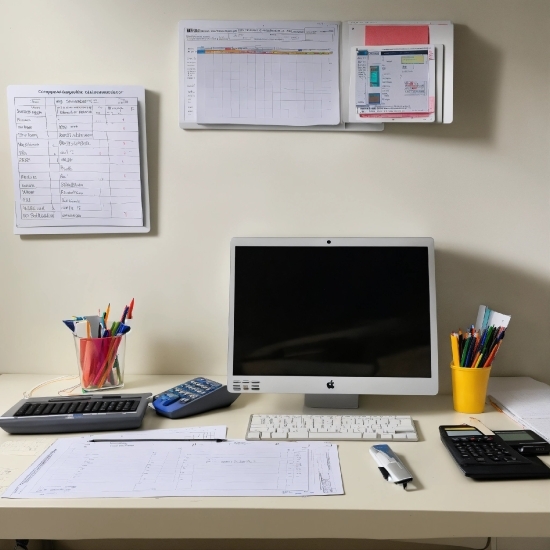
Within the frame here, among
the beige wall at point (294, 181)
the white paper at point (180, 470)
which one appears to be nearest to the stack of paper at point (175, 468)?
the white paper at point (180, 470)

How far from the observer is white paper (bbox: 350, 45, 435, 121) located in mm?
1570

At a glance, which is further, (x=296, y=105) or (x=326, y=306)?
(x=296, y=105)

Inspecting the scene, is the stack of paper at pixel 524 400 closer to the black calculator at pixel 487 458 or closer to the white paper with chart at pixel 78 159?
the black calculator at pixel 487 458

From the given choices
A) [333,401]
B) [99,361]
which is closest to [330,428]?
[333,401]

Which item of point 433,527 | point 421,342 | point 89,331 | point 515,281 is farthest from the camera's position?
point 515,281

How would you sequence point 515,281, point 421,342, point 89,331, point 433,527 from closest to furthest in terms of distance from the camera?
1. point 433,527
2. point 421,342
3. point 89,331
4. point 515,281

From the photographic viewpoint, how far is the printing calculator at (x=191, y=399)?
1.38m

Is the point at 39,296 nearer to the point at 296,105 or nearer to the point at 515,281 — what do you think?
the point at 296,105

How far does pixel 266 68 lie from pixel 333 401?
35.0 inches

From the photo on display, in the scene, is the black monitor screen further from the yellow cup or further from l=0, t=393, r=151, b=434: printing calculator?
l=0, t=393, r=151, b=434: printing calculator

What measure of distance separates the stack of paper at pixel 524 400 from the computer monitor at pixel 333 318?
195 millimetres

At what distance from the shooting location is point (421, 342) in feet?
4.66

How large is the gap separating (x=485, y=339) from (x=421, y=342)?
0.15 metres

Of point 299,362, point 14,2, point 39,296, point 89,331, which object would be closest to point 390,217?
point 299,362
